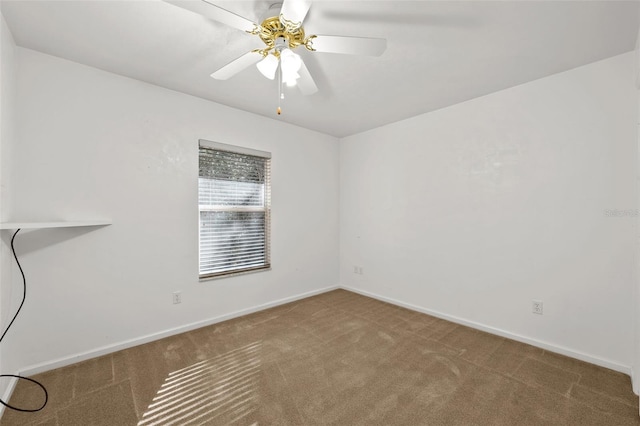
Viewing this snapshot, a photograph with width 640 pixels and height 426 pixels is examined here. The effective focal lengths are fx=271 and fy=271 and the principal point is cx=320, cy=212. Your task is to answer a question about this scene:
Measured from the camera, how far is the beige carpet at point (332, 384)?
1699mm

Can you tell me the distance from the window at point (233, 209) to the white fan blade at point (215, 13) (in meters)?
1.77

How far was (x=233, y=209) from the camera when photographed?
3.37 meters

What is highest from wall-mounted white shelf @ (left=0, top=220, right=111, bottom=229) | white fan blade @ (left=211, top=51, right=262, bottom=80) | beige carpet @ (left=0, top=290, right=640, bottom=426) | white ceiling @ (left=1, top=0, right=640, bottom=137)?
white ceiling @ (left=1, top=0, right=640, bottom=137)

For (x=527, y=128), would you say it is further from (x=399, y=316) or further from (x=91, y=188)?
(x=91, y=188)

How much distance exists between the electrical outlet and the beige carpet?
34 centimetres

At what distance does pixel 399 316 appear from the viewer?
3.31 m

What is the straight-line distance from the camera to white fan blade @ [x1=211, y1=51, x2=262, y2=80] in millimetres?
1798

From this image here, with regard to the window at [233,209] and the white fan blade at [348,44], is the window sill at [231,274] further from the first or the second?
the white fan blade at [348,44]

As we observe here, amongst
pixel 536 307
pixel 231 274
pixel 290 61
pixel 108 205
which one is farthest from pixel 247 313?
pixel 536 307

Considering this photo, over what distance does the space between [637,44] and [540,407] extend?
263cm

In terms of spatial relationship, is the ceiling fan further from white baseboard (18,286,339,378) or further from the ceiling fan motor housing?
white baseboard (18,286,339,378)

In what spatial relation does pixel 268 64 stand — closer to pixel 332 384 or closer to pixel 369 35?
pixel 369 35

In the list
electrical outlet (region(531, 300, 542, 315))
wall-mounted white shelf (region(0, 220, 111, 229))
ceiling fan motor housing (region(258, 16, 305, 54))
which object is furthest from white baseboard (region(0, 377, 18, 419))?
electrical outlet (region(531, 300, 542, 315))

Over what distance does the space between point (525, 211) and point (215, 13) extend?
2.99m
